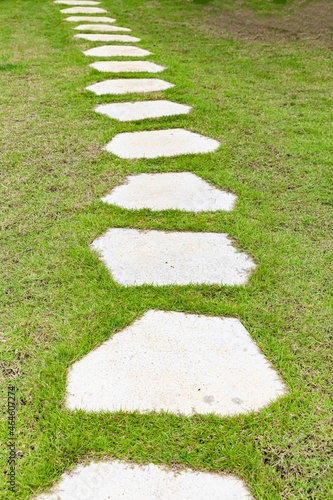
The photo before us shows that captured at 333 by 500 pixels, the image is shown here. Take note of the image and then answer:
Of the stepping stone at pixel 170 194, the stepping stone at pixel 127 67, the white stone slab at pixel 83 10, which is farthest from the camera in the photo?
the white stone slab at pixel 83 10

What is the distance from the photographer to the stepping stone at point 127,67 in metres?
4.22

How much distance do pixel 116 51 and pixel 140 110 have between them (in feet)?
6.15

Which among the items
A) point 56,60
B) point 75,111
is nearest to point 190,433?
point 75,111

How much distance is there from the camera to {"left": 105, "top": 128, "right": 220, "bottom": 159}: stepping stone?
277 centimetres

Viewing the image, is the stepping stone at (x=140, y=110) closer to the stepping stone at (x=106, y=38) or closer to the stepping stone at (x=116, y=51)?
the stepping stone at (x=116, y=51)

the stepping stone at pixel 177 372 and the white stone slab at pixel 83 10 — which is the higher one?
the white stone slab at pixel 83 10

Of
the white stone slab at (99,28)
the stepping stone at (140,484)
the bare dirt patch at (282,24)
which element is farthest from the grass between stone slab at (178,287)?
the white stone slab at (99,28)

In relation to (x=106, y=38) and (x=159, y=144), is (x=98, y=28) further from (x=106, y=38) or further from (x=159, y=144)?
(x=159, y=144)

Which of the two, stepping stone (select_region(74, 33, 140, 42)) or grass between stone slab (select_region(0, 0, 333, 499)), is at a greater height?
stepping stone (select_region(74, 33, 140, 42))

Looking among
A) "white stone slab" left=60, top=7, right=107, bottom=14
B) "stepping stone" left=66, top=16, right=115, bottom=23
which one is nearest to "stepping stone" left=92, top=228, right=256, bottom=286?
"stepping stone" left=66, top=16, right=115, bottom=23

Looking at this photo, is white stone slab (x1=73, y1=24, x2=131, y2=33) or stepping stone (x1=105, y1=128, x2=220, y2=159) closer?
stepping stone (x1=105, y1=128, x2=220, y2=159)

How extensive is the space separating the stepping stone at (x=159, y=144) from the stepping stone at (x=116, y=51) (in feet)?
6.88

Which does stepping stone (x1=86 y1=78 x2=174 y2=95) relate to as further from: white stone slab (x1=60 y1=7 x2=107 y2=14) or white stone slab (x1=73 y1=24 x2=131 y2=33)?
white stone slab (x1=60 y1=7 x2=107 y2=14)

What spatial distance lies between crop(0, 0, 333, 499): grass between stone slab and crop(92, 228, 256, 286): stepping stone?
52 millimetres
